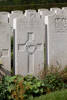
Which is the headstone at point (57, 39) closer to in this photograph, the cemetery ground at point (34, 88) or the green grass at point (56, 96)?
the cemetery ground at point (34, 88)

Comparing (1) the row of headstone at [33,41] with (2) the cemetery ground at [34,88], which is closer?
(2) the cemetery ground at [34,88]

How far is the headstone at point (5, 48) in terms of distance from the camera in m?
5.65

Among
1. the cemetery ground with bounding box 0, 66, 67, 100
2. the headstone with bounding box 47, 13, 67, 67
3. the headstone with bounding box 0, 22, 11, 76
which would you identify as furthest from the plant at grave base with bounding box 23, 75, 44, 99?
the headstone with bounding box 47, 13, 67, 67

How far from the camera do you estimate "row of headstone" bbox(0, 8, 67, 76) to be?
18.9ft

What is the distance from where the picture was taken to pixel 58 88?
5449 millimetres

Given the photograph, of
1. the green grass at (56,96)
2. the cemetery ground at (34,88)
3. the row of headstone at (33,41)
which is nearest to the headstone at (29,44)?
the row of headstone at (33,41)

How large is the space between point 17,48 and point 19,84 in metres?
1.22

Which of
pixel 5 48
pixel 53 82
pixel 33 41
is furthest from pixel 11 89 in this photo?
pixel 33 41

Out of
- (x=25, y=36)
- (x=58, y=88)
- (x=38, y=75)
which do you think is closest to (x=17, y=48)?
(x=25, y=36)

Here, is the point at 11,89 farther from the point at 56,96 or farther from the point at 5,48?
the point at 5,48

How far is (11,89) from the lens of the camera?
16.0 ft

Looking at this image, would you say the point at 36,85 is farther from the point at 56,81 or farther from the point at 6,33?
the point at 6,33

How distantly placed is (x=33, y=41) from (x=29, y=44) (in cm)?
13

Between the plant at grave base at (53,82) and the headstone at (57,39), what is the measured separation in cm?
80
